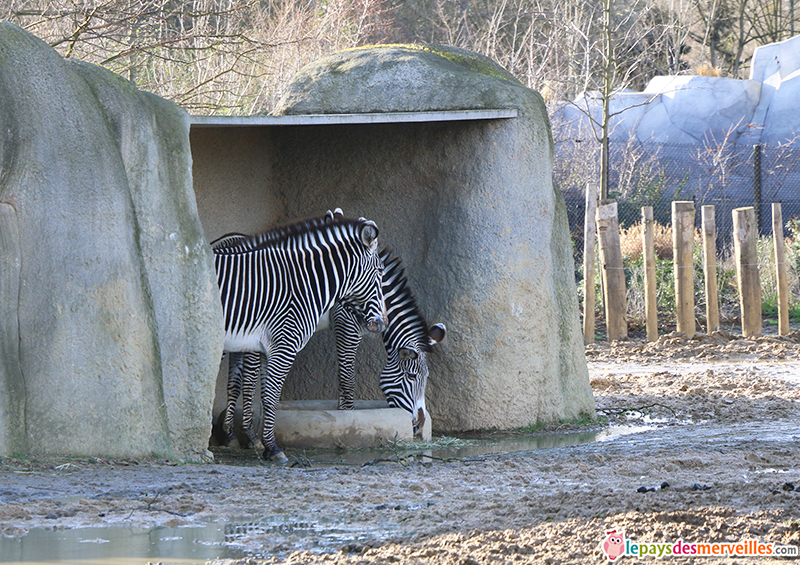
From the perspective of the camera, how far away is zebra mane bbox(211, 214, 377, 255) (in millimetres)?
7754

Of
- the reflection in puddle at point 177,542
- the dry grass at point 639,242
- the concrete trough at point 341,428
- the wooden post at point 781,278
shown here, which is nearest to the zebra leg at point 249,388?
the concrete trough at point 341,428

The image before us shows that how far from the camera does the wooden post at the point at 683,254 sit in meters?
13.0

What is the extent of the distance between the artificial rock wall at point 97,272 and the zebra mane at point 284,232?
3.41ft

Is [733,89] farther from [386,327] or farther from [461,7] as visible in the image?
[386,327]

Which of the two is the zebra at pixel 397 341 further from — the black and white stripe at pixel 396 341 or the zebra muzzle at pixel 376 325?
the zebra muzzle at pixel 376 325

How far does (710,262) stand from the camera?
13.2 m

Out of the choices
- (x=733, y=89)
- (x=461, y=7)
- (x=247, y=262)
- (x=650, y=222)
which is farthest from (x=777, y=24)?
(x=247, y=262)

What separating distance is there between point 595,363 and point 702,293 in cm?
379

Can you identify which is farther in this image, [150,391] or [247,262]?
[247,262]

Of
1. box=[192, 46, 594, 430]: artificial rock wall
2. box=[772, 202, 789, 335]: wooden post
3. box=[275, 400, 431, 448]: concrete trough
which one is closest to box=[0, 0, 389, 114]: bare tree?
box=[192, 46, 594, 430]: artificial rock wall

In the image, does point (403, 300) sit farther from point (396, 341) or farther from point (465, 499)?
point (465, 499)

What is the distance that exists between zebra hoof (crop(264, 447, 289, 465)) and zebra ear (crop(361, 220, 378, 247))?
68.3 inches

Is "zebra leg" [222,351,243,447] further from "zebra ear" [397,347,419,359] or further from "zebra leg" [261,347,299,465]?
"zebra ear" [397,347,419,359]

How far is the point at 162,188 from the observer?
6598mm
